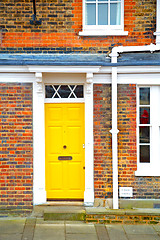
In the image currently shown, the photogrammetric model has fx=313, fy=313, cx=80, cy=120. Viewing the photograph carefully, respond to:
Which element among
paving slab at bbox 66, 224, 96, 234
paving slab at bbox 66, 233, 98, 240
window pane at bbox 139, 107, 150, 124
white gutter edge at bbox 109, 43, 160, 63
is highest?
white gutter edge at bbox 109, 43, 160, 63

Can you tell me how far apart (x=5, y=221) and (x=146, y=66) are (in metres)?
4.68

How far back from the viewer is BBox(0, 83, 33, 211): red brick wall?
722 cm

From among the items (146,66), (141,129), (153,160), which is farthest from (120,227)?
(146,66)

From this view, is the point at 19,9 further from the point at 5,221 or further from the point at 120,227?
the point at 120,227

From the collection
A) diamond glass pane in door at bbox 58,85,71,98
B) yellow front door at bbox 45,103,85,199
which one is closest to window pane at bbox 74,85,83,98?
diamond glass pane in door at bbox 58,85,71,98

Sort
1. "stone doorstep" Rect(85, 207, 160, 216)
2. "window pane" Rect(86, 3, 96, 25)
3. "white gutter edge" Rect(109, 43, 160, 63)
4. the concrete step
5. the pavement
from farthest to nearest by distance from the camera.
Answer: "window pane" Rect(86, 3, 96, 25)
"white gutter edge" Rect(109, 43, 160, 63)
the concrete step
"stone doorstep" Rect(85, 207, 160, 216)
the pavement

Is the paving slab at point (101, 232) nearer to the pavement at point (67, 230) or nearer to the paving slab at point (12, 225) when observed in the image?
the pavement at point (67, 230)

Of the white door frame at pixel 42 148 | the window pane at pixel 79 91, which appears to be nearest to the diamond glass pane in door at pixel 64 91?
the window pane at pixel 79 91

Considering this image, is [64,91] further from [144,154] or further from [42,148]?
[144,154]

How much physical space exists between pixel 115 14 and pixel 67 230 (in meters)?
4.98

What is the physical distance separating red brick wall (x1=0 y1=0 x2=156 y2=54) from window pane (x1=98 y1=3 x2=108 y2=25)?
0.41 m

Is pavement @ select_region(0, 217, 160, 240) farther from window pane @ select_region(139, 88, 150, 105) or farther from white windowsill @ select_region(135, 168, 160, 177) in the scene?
window pane @ select_region(139, 88, 150, 105)

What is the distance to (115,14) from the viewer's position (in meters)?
7.38

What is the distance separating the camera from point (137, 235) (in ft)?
20.7
